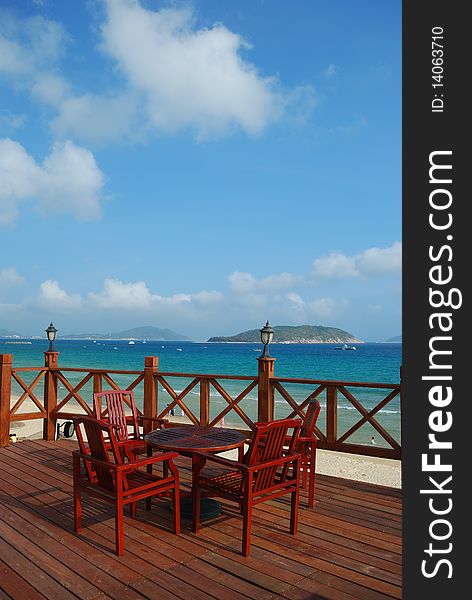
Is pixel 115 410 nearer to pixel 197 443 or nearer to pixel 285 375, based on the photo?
pixel 197 443

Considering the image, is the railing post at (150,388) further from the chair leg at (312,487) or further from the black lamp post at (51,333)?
the chair leg at (312,487)

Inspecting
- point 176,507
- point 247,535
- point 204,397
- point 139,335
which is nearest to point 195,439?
point 176,507

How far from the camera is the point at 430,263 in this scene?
140cm

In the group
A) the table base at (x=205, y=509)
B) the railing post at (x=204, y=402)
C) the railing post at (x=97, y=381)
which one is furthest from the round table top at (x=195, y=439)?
the railing post at (x=97, y=381)

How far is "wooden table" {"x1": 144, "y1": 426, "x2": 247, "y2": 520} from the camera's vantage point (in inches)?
149

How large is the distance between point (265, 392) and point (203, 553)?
2.80 metres

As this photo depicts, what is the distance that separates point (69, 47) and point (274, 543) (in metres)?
8.96

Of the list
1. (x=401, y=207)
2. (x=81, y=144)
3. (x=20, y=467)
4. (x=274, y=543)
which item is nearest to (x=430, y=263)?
(x=401, y=207)

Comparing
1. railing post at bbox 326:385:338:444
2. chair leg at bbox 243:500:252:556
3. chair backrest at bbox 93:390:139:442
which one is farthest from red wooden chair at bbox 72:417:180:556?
railing post at bbox 326:385:338:444

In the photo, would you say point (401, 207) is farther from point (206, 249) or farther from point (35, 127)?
point (206, 249)

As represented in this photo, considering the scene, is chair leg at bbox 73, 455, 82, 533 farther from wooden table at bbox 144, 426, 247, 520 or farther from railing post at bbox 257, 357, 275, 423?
railing post at bbox 257, 357, 275, 423

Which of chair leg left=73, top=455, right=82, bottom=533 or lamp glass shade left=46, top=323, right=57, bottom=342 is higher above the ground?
lamp glass shade left=46, top=323, right=57, bottom=342

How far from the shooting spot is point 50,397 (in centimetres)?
705

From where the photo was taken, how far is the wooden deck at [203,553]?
277 centimetres
